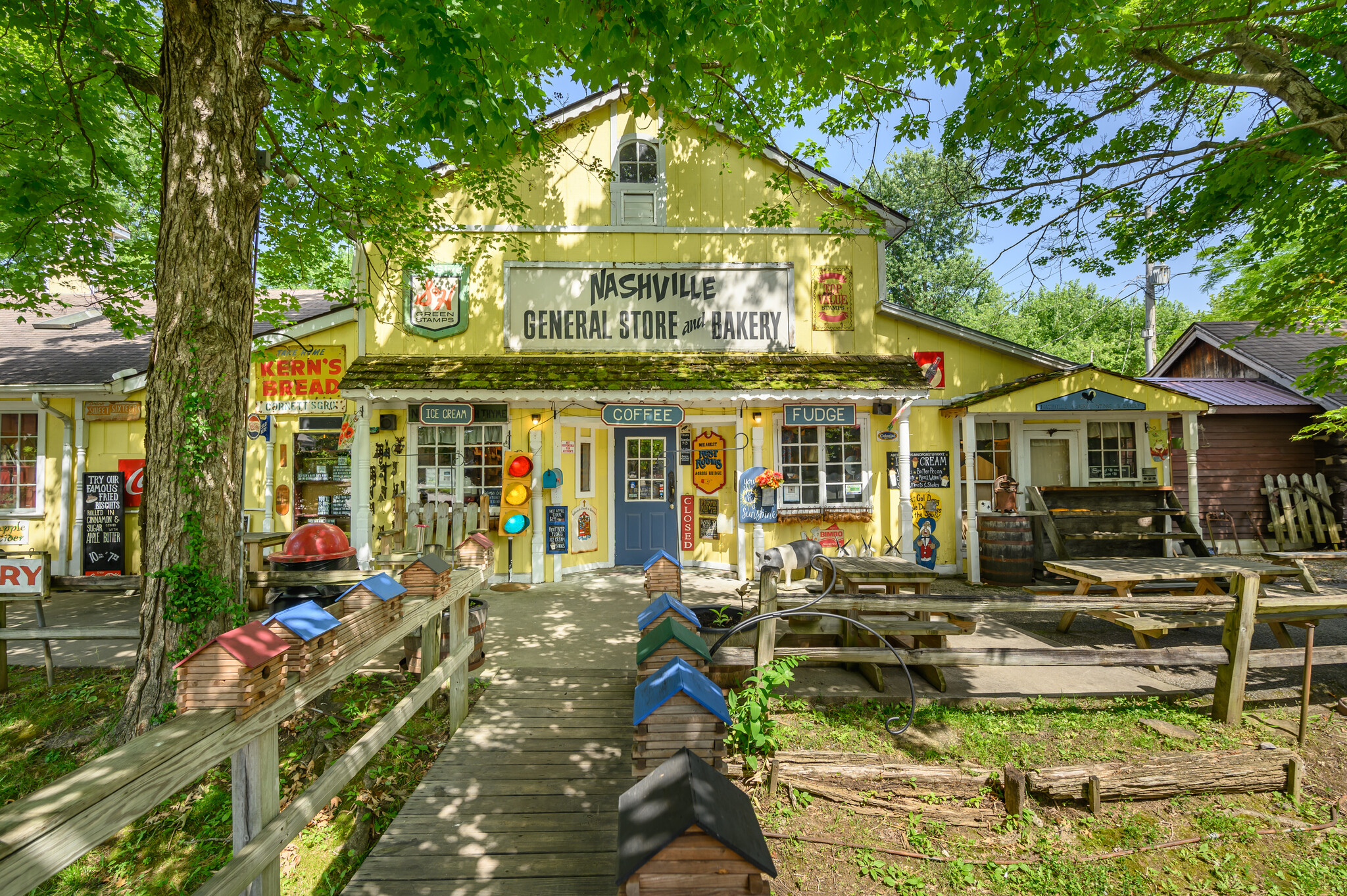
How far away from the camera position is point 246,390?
3.99 metres

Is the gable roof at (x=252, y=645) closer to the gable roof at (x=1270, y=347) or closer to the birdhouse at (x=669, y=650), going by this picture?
the birdhouse at (x=669, y=650)

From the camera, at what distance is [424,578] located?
3.96 metres

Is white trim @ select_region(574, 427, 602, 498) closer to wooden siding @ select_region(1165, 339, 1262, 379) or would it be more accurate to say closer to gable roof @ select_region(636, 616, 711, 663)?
gable roof @ select_region(636, 616, 711, 663)

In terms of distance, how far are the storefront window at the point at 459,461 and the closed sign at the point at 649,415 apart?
2172mm

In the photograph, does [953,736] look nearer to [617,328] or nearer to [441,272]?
[617,328]

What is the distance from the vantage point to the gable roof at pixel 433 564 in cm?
396

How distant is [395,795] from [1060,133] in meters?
10.1

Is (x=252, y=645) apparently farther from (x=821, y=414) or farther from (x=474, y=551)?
(x=821, y=414)

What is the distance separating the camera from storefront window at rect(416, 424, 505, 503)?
8.62m

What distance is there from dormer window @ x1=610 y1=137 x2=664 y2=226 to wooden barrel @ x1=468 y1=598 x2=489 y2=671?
6339 mm

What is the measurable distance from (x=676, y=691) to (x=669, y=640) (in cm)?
55

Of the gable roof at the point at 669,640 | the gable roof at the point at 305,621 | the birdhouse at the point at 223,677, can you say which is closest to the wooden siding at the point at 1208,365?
the gable roof at the point at 669,640

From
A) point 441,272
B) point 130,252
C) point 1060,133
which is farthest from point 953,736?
point 130,252

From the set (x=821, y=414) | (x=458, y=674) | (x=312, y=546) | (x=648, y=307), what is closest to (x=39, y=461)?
(x=312, y=546)
